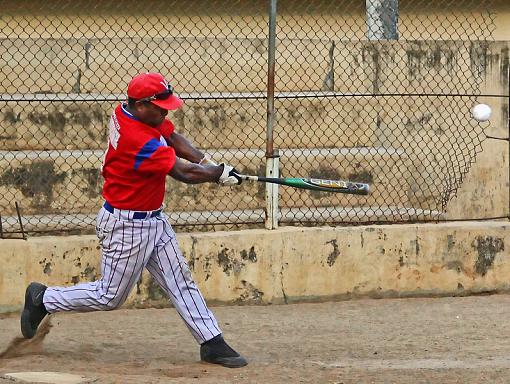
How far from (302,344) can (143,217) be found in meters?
1.57

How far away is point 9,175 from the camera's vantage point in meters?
8.73

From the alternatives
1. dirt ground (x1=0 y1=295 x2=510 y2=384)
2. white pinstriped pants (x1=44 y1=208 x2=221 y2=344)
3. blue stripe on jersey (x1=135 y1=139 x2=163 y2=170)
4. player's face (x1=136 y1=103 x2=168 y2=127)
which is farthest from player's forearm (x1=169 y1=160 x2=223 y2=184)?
dirt ground (x1=0 y1=295 x2=510 y2=384)

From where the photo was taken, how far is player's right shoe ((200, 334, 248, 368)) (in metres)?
6.34

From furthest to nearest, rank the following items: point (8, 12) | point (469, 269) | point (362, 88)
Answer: point (8, 12) → point (362, 88) → point (469, 269)

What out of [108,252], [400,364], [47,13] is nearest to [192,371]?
[108,252]

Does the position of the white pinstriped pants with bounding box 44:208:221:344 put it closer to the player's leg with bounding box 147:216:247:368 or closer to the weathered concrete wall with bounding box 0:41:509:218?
the player's leg with bounding box 147:216:247:368

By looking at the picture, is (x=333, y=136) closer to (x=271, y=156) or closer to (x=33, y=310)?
(x=271, y=156)

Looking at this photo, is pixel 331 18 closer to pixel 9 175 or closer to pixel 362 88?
pixel 362 88

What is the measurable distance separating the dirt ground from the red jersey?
1.00 m

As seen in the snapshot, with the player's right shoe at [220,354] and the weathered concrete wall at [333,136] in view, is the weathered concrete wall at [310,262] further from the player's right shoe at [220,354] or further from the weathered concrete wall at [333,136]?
the player's right shoe at [220,354]

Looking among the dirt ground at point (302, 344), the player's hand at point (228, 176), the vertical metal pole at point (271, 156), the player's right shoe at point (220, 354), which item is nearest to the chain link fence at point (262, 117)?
the vertical metal pole at point (271, 156)

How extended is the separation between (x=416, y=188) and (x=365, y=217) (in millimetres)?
900

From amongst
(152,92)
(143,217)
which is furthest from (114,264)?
(152,92)

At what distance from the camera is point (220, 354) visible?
6.34m
